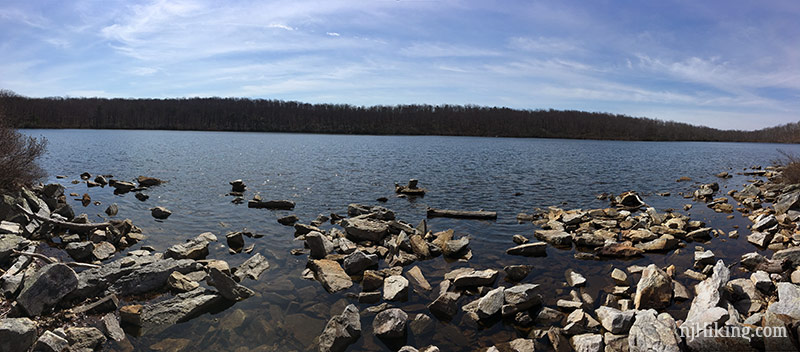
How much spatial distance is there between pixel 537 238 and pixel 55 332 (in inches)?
570

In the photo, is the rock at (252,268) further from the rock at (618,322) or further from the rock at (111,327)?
the rock at (618,322)

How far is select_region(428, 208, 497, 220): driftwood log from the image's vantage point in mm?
19219

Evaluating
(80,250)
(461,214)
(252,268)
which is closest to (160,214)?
(80,250)

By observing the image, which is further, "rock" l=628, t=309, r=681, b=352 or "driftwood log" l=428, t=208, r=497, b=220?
"driftwood log" l=428, t=208, r=497, b=220

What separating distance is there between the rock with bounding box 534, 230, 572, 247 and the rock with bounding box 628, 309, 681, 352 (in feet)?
23.0

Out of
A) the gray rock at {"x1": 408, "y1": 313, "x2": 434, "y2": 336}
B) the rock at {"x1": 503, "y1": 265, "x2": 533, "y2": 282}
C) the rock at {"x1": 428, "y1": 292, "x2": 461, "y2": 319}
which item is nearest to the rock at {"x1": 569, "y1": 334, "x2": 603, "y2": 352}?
the rock at {"x1": 428, "y1": 292, "x2": 461, "y2": 319}

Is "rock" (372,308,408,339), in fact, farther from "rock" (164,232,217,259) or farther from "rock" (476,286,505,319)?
"rock" (164,232,217,259)

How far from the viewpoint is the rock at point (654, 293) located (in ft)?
29.0

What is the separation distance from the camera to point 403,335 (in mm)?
7930

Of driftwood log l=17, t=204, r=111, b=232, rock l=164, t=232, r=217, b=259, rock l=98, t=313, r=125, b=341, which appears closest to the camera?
rock l=98, t=313, r=125, b=341

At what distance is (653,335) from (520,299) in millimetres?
2665

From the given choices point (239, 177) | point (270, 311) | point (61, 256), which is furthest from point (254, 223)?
point (239, 177)

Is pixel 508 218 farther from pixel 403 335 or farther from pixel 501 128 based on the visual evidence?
pixel 501 128

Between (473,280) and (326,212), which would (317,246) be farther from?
(326,212)
